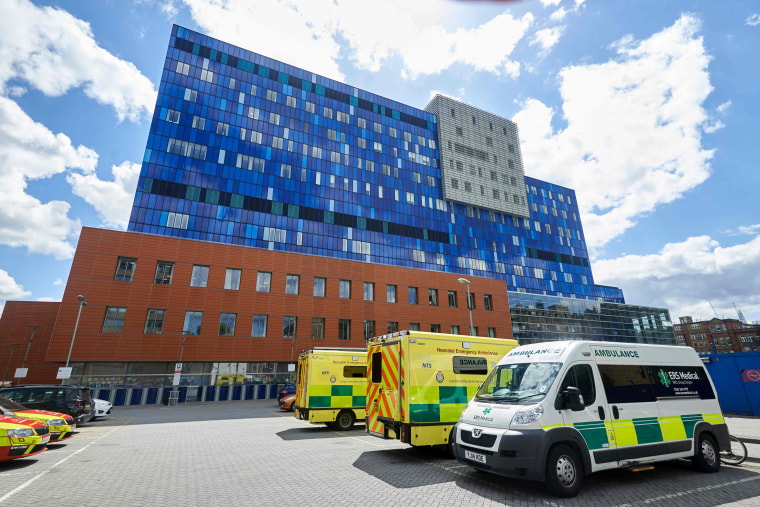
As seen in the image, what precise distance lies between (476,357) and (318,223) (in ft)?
172

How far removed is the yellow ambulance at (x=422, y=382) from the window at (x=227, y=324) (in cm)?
2422

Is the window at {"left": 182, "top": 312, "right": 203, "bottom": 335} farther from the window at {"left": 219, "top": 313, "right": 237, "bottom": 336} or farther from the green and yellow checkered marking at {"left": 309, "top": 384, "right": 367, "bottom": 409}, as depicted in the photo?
the green and yellow checkered marking at {"left": 309, "top": 384, "right": 367, "bottom": 409}

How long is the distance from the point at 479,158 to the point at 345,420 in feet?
251

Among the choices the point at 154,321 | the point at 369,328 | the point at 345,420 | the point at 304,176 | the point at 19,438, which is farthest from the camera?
the point at 304,176

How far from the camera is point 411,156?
7375 cm

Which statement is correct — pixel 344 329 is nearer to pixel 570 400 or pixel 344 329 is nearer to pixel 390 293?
pixel 390 293

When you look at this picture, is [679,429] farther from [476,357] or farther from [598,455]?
[476,357]

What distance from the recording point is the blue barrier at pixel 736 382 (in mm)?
14180

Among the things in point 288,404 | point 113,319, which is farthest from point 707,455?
point 113,319

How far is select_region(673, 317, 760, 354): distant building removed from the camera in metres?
92.2

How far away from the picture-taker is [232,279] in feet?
104

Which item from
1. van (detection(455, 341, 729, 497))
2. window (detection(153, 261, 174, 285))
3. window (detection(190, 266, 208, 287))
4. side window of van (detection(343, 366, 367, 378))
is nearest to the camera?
van (detection(455, 341, 729, 497))

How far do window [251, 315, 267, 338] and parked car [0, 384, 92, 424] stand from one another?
16.2 meters

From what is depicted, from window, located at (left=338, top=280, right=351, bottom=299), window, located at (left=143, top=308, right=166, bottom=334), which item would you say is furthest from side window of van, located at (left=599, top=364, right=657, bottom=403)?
window, located at (left=143, top=308, right=166, bottom=334)
